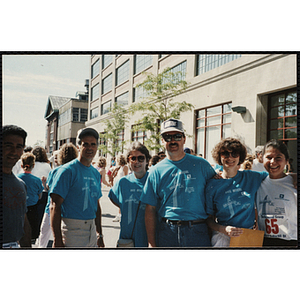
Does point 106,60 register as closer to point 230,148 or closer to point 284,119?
point 230,148

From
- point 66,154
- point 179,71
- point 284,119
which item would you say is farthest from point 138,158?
point 284,119

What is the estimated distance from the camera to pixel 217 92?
170 inches

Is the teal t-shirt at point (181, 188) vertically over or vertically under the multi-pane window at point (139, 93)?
under

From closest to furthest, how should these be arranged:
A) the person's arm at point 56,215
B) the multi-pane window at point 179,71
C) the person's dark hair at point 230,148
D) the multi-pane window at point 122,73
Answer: the person's arm at point 56,215
the person's dark hair at point 230,148
the multi-pane window at point 122,73
the multi-pane window at point 179,71

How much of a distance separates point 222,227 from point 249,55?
2.32 metres

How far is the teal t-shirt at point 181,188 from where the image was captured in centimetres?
279

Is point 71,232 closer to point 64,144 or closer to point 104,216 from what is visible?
point 104,216

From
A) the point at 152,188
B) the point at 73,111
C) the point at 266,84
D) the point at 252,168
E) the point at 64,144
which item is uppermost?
A: the point at 266,84

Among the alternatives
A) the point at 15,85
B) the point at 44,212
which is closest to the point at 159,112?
the point at 15,85

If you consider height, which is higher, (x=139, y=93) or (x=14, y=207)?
(x=139, y=93)

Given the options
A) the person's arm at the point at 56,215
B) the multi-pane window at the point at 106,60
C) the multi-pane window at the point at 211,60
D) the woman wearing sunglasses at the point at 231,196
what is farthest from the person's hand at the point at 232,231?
the multi-pane window at the point at 106,60

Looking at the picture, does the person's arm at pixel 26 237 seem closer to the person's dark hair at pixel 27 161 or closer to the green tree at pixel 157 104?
the person's dark hair at pixel 27 161

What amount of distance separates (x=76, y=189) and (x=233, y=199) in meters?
1.65

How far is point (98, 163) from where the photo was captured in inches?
134
